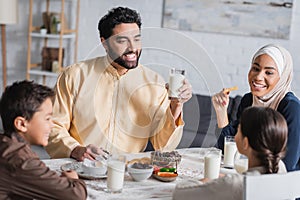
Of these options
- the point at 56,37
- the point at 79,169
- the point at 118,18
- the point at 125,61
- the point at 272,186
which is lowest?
the point at 79,169

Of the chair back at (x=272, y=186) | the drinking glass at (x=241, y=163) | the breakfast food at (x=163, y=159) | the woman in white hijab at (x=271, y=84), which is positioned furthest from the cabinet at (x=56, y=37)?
the chair back at (x=272, y=186)

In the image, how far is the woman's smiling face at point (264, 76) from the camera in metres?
2.69

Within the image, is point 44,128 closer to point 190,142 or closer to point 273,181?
point 273,181

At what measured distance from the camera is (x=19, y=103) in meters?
A: 1.86

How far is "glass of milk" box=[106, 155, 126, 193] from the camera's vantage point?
6.66 ft

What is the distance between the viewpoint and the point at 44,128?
1.91 m

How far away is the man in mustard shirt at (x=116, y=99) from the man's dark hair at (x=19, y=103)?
0.79 meters

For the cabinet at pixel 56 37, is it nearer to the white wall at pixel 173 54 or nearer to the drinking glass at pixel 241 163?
the white wall at pixel 173 54

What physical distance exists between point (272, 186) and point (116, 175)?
545mm

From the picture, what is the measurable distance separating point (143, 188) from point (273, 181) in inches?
20.3

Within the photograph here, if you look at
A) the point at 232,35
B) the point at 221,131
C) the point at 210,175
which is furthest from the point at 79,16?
the point at 210,175

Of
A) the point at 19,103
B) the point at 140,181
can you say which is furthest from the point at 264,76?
the point at 19,103

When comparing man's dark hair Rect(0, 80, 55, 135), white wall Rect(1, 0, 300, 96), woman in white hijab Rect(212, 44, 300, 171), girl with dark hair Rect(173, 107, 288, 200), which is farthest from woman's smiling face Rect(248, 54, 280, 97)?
man's dark hair Rect(0, 80, 55, 135)

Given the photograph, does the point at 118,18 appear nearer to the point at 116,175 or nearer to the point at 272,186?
the point at 116,175
